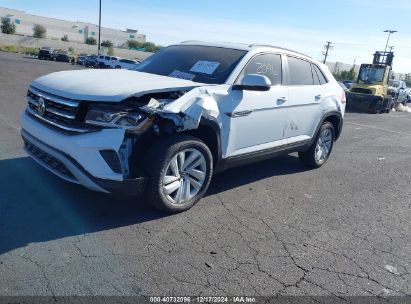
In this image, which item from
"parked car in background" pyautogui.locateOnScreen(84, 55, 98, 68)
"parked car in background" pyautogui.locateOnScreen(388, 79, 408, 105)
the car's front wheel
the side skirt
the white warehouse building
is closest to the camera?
the car's front wheel

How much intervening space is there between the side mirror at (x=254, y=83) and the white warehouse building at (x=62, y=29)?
106 metres

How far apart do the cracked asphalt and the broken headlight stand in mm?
999

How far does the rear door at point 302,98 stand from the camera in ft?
18.2

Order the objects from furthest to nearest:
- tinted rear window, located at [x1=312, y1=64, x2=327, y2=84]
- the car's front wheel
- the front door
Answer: tinted rear window, located at [x1=312, y1=64, x2=327, y2=84] < the front door < the car's front wheel

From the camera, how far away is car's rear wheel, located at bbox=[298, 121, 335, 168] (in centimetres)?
647

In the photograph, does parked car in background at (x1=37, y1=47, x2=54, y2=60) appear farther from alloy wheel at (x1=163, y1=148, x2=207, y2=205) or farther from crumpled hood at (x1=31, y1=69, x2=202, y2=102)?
alloy wheel at (x1=163, y1=148, x2=207, y2=205)

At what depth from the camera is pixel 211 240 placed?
3.77 metres

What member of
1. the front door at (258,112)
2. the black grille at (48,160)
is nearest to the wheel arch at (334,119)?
the front door at (258,112)

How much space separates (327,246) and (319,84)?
3209mm

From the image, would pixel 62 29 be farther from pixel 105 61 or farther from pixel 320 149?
pixel 320 149

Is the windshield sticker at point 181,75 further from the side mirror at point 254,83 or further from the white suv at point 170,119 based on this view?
the side mirror at point 254,83

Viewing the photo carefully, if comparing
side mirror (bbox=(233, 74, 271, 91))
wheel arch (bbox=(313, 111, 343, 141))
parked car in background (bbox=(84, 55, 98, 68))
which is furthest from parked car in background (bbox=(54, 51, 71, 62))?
side mirror (bbox=(233, 74, 271, 91))

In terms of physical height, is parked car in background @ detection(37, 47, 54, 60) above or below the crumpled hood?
below

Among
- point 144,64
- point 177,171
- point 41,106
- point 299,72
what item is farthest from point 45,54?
point 177,171
